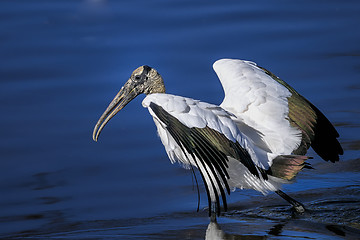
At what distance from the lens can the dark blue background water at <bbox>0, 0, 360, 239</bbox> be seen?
5969 millimetres

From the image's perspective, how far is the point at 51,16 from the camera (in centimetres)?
1148

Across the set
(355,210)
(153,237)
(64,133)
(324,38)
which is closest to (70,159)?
(64,133)

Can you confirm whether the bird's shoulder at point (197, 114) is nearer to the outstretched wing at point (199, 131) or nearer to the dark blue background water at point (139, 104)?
the outstretched wing at point (199, 131)

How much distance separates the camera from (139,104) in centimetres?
857

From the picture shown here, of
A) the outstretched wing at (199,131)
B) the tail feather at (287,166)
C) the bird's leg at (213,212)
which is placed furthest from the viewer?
the bird's leg at (213,212)

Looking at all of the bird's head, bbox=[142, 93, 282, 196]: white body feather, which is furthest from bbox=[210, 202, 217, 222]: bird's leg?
the bird's head

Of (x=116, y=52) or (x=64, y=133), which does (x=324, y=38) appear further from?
(x=64, y=133)

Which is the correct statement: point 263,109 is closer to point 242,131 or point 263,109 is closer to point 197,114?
point 242,131

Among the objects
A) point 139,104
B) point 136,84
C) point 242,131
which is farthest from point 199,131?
point 139,104

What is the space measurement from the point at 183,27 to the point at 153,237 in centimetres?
581

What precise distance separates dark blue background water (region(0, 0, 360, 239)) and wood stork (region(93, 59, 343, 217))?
1.09 feet

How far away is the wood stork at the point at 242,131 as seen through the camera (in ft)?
17.4

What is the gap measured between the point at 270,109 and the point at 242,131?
0.98ft

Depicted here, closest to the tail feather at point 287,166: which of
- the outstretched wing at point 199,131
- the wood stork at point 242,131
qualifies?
the wood stork at point 242,131
